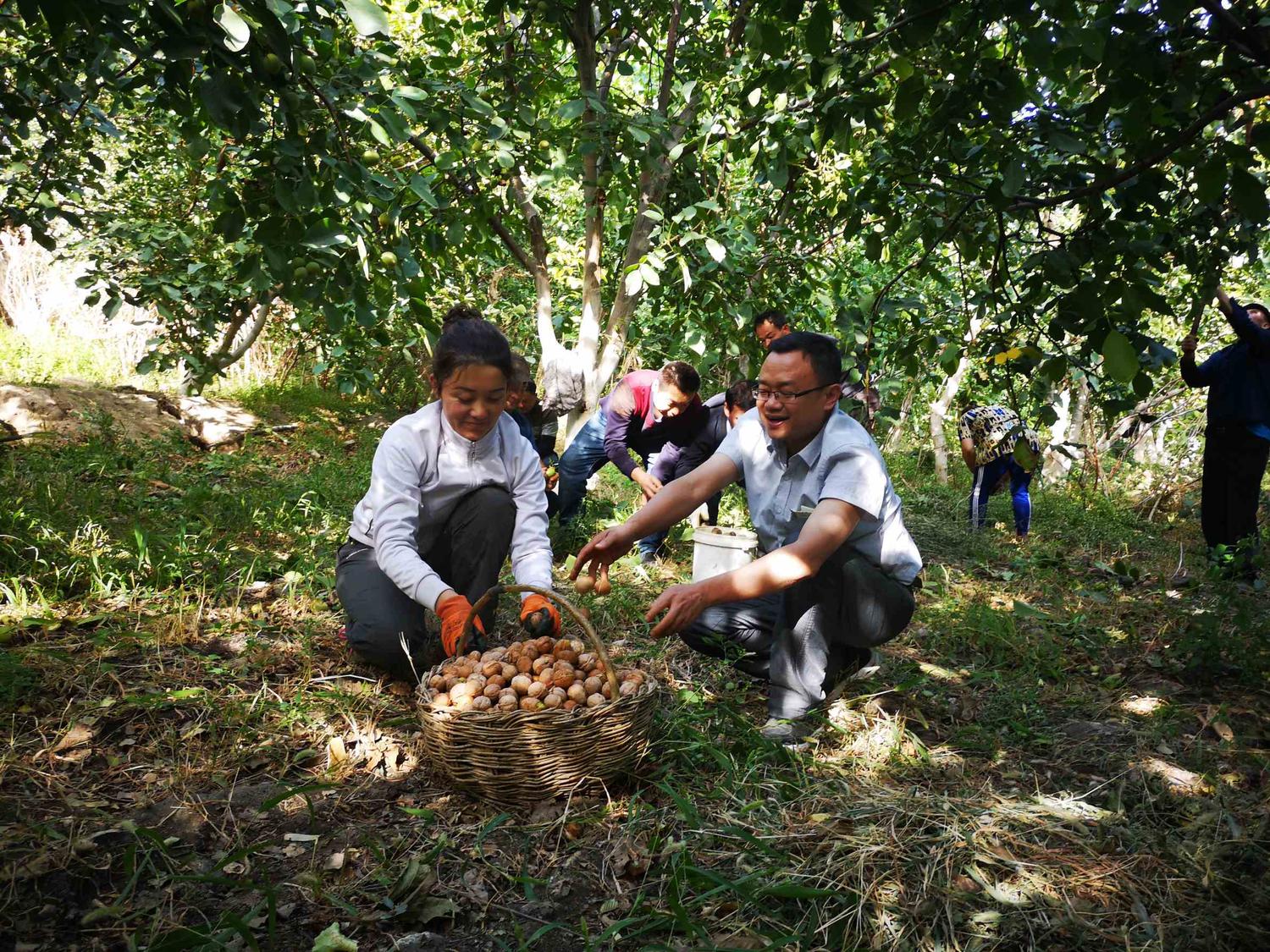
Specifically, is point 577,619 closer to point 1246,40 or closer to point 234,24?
point 234,24

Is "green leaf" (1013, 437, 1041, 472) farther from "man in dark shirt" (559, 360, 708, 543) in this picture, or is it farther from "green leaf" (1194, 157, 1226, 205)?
"man in dark shirt" (559, 360, 708, 543)

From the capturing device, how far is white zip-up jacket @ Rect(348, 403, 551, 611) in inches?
103

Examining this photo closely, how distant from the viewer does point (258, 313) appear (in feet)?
26.5

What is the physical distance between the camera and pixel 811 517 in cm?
244

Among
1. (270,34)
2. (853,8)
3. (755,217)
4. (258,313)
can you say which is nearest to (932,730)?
(853,8)

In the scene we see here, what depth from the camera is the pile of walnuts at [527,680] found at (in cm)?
218

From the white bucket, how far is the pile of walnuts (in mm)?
1574

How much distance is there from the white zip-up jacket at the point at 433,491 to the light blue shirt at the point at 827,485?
744 millimetres

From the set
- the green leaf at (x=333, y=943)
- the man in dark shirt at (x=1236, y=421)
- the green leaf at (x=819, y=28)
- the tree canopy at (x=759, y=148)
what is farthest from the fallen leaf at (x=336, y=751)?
the man in dark shirt at (x=1236, y=421)

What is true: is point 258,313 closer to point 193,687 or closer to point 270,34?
point 193,687

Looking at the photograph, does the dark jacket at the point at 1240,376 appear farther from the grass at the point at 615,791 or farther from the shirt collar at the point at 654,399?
the shirt collar at the point at 654,399

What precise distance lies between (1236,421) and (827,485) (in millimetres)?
3497

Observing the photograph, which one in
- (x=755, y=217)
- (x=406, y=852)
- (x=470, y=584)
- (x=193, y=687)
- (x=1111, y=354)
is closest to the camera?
(x=1111, y=354)

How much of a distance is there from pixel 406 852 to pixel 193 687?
3.33ft
